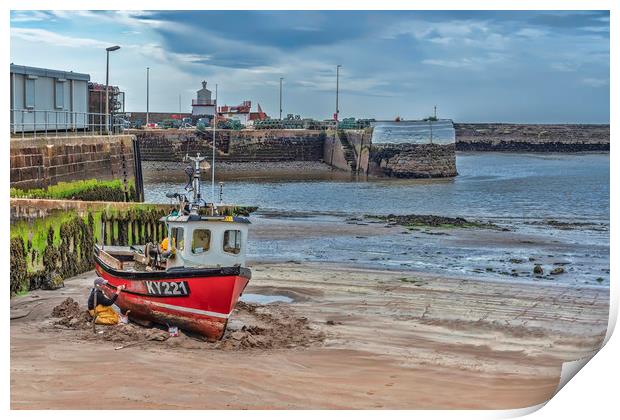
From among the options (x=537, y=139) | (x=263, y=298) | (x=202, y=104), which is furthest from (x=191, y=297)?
(x=537, y=139)

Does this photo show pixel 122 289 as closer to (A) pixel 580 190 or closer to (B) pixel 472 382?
A: (B) pixel 472 382

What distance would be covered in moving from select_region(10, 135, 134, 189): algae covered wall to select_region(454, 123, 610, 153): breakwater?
49.0 meters

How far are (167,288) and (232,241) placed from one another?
0.73 meters

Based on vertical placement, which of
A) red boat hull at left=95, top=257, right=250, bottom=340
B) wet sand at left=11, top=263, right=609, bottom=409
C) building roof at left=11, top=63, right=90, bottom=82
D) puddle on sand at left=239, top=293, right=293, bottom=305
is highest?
building roof at left=11, top=63, right=90, bottom=82

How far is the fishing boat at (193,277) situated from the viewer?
29.2 ft

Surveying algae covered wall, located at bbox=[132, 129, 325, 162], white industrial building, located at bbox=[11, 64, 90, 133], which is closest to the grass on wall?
white industrial building, located at bbox=[11, 64, 90, 133]

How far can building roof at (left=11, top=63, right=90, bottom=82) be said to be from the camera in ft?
46.0

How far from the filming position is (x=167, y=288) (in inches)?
356

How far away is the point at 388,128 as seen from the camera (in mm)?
37281

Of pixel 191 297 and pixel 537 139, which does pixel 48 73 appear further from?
pixel 537 139

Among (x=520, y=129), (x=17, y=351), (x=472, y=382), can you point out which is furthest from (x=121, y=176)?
(x=520, y=129)

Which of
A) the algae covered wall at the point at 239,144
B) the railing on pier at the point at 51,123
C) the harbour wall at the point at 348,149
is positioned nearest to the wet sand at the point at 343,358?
the railing on pier at the point at 51,123

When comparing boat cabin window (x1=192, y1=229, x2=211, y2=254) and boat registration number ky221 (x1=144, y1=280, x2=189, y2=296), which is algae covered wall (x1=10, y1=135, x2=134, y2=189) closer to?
boat registration number ky221 (x1=144, y1=280, x2=189, y2=296)

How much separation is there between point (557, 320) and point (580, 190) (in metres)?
21.1
